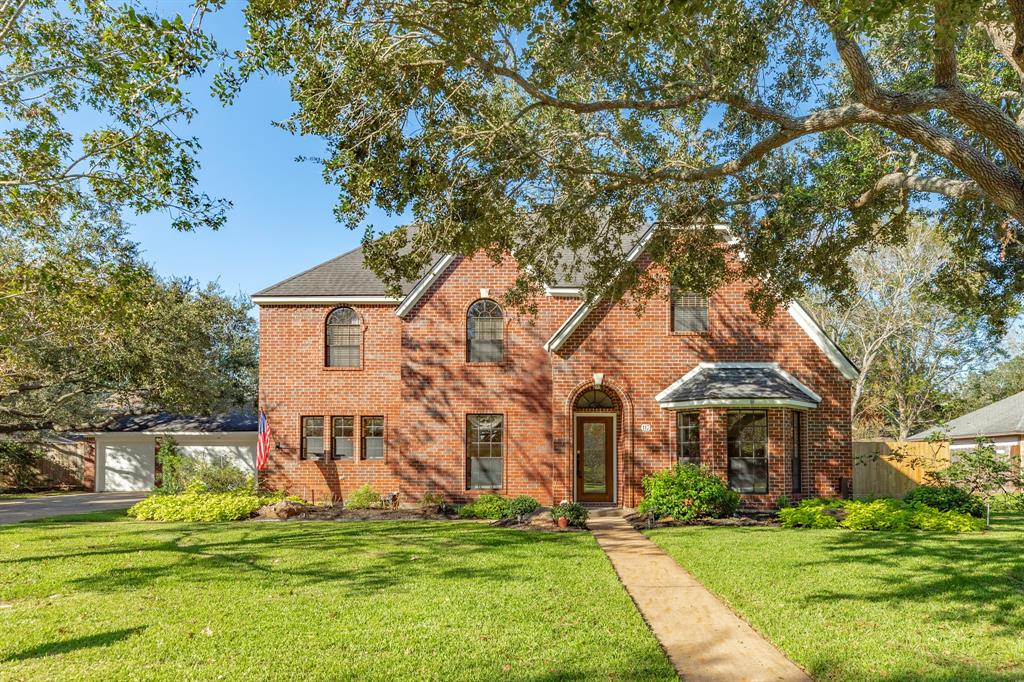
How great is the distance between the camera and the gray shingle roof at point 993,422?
28141mm

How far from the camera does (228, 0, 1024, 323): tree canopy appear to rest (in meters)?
8.04

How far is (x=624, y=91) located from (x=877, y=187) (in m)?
4.31

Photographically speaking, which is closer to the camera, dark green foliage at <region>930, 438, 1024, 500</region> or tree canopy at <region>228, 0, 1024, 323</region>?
tree canopy at <region>228, 0, 1024, 323</region>

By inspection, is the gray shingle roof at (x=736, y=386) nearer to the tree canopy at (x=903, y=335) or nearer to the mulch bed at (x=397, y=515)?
the mulch bed at (x=397, y=515)

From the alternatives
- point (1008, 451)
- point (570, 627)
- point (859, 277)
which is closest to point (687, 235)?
point (570, 627)

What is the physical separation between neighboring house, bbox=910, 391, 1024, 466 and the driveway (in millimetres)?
29406

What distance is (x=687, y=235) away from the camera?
527 inches

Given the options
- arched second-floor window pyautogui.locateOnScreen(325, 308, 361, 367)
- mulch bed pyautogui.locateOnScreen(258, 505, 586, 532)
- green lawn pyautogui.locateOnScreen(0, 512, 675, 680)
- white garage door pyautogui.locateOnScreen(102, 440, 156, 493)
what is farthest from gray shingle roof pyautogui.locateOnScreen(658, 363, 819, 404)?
white garage door pyautogui.locateOnScreen(102, 440, 156, 493)

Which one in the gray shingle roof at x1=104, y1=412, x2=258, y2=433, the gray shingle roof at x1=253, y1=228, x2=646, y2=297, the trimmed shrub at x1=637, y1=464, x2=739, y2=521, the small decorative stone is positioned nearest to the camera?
the trimmed shrub at x1=637, y1=464, x2=739, y2=521

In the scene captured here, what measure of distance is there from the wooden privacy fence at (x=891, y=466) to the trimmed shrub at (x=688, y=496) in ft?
25.0

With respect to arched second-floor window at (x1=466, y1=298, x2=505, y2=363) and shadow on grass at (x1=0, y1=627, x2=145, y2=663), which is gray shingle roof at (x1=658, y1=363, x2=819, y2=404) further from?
shadow on grass at (x1=0, y1=627, x2=145, y2=663)

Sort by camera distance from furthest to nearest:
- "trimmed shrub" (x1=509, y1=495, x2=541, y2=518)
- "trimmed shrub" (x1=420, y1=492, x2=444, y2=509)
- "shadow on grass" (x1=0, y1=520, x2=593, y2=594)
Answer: "trimmed shrub" (x1=420, y1=492, x2=444, y2=509) < "trimmed shrub" (x1=509, y1=495, x2=541, y2=518) < "shadow on grass" (x1=0, y1=520, x2=593, y2=594)

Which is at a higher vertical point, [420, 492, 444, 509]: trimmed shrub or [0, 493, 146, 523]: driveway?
[420, 492, 444, 509]: trimmed shrub

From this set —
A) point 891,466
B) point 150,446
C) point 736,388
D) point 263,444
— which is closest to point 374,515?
point 263,444
